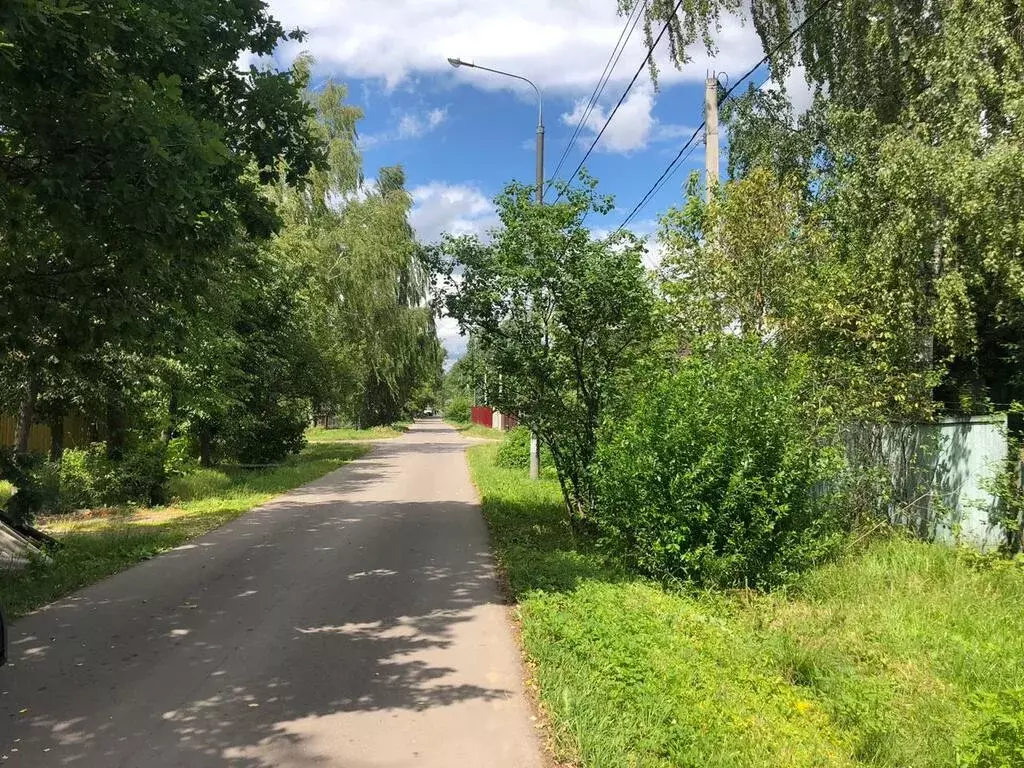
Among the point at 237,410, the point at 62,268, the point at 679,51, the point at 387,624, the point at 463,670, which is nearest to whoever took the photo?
the point at 463,670

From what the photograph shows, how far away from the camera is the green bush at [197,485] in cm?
1415

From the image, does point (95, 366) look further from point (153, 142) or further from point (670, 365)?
point (670, 365)

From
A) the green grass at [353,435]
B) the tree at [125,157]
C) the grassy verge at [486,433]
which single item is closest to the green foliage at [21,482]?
the tree at [125,157]

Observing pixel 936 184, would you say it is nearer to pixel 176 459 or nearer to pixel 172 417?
pixel 176 459

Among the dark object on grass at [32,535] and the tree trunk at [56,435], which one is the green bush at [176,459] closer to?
the tree trunk at [56,435]

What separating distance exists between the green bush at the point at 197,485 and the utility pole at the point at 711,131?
36.3ft

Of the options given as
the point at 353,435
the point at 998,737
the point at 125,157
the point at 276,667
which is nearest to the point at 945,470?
the point at 998,737

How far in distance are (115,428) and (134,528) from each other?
403cm

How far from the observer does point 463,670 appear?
5.00 meters

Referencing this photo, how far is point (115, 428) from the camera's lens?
14.0 metres

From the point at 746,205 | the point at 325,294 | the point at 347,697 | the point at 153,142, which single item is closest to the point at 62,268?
the point at 153,142

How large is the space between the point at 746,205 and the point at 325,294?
20895 mm

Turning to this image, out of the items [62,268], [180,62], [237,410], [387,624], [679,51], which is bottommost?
[387,624]

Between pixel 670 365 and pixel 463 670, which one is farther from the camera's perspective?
pixel 670 365
